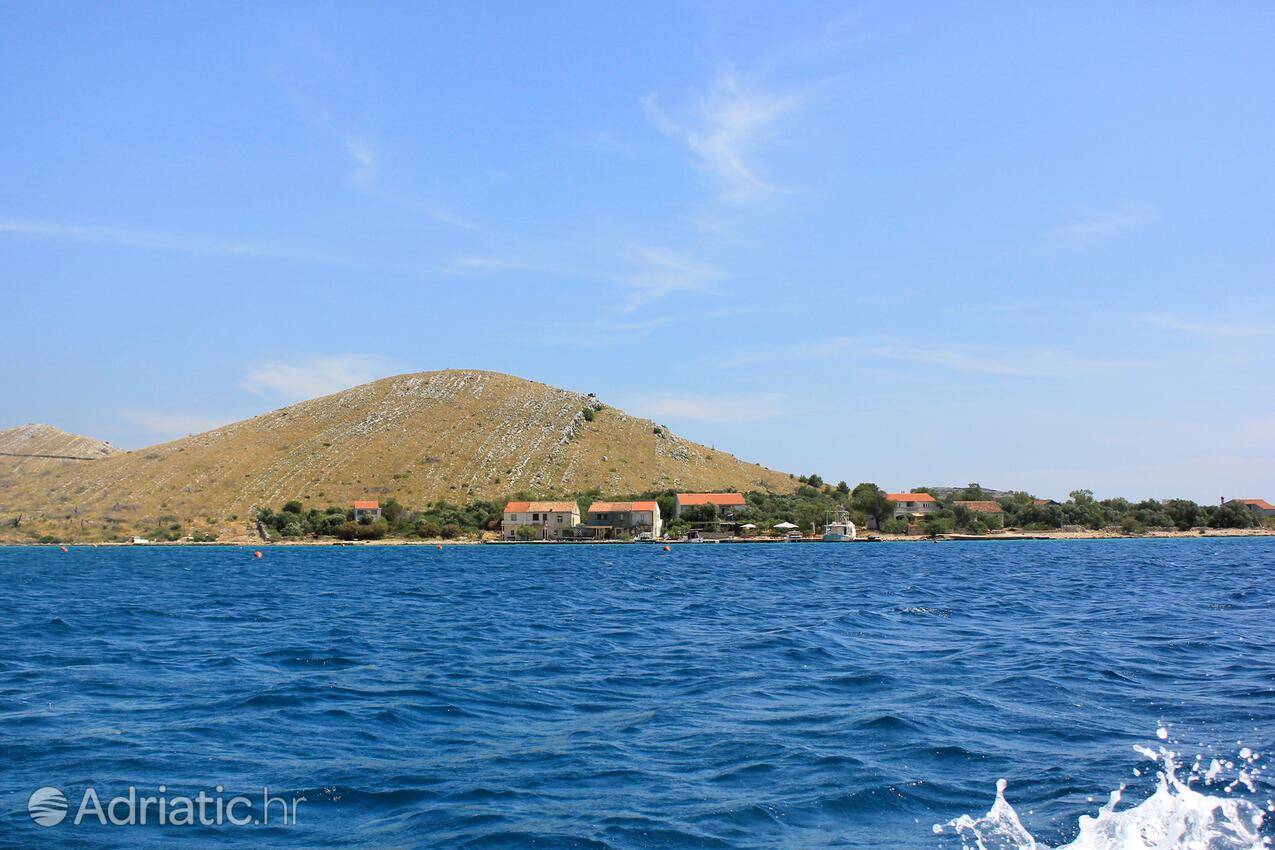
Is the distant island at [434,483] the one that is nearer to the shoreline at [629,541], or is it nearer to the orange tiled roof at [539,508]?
the shoreline at [629,541]

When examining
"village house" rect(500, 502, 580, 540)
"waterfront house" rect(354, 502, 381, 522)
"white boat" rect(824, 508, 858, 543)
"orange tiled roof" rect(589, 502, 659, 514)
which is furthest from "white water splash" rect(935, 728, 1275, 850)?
"waterfront house" rect(354, 502, 381, 522)

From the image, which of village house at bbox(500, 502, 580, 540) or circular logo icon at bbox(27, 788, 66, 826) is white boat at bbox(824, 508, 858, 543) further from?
circular logo icon at bbox(27, 788, 66, 826)

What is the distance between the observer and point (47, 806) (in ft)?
34.8

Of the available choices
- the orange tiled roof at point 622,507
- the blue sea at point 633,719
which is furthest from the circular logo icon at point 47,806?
the orange tiled roof at point 622,507

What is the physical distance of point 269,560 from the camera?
8200 cm

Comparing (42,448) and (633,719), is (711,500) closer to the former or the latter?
(633,719)

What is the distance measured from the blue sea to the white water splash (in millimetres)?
140

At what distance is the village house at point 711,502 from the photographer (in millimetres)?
127831

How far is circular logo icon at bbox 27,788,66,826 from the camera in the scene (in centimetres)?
1016

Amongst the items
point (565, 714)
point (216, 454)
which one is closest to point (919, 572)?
point (565, 714)

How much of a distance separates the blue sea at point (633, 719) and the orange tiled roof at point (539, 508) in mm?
85516

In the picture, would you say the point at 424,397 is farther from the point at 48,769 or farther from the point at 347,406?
the point at 48,769

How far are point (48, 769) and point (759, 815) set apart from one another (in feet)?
29.2

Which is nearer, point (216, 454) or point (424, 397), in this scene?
point (216, 454)
